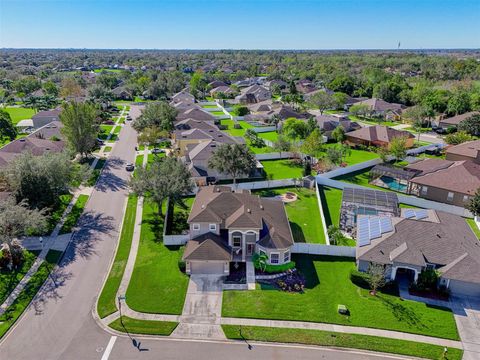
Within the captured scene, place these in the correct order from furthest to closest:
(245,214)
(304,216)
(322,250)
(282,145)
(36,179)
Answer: (282,145) < (304,216) < (36,179) < (322,250) < (245,214)

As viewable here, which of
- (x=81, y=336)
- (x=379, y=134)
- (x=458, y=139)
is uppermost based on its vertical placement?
(x=379, y=134)

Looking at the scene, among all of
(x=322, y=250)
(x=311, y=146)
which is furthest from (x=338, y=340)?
(x=311, y=146)

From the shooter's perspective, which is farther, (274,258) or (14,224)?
(274,258)

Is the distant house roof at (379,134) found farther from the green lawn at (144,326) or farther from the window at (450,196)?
the green lawn at (144,326)

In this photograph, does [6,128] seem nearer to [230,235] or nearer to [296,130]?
[296,130]

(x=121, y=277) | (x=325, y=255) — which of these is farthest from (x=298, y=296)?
(x=121, y=277)

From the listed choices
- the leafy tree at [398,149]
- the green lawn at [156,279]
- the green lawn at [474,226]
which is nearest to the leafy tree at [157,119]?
the green lawn at [156,279]

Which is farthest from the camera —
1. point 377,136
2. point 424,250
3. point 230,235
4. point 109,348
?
point 377,136
